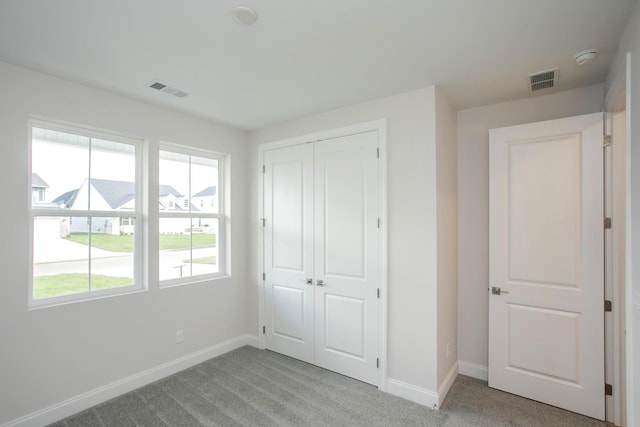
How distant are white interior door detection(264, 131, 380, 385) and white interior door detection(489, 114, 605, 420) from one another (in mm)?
1152

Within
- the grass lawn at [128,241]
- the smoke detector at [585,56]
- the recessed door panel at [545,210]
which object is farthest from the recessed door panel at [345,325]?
the smoke detector at [585,56]

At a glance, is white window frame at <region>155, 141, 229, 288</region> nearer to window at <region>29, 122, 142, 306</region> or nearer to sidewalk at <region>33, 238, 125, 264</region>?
window at <region>29, 122, 142, 306</region>

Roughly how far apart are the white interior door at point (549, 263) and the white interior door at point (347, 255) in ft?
3.68

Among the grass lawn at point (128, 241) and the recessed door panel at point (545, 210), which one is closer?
the recessed door panel at point (545, 210)

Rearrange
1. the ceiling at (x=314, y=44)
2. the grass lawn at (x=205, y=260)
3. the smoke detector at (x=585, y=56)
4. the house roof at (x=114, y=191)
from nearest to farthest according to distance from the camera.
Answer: the ceiling at (x=314, y=44), the smoke detector at (x=585, y=56), the house roof at (x=114, y=191), the grass lawn at (x=205, y=260)

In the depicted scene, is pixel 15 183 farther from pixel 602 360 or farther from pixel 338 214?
pixel 602 360

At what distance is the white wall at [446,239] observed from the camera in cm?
265

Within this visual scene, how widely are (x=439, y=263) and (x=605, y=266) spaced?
1.24 m

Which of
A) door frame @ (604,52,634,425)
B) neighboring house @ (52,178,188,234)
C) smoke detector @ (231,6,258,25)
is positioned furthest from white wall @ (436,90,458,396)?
neighboring house @ (52,178,188,234)

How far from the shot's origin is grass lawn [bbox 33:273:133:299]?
242cm

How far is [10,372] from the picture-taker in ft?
7.12

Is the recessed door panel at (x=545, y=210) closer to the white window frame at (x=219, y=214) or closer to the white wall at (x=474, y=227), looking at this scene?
the white wall at (x=474, y=227)

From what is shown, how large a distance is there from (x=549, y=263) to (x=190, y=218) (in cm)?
355

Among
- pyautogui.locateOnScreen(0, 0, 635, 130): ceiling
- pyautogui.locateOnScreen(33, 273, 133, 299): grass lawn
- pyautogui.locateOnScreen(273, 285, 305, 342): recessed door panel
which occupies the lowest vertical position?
pyautogui.locateOnScreen(273, 285, 305, 342): recessed door panel
